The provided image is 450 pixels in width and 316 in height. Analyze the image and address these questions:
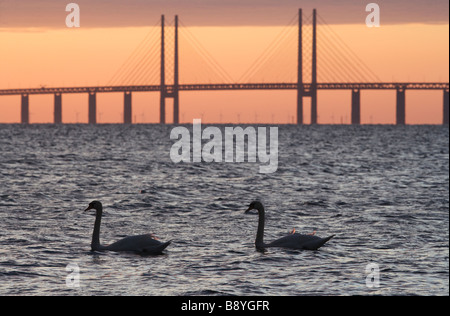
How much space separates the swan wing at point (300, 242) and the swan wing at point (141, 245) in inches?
79.2

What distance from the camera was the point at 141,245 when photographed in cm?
1484

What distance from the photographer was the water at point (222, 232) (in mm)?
12141

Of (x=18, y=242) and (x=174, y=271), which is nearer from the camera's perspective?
(x=174, y=271)

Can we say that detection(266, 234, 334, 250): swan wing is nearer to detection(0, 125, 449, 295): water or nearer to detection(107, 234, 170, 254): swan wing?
detection(0, 125, 449, 295): water

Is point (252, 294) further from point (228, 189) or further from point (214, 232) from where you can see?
point (228, 189)

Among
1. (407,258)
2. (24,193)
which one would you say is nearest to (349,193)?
(24,193)

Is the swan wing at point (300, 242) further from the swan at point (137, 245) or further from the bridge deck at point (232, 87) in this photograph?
the bridge deck at point (232, 87)

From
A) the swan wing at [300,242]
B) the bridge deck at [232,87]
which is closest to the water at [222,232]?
the swan wing at [300,242]

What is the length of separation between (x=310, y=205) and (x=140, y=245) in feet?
33.3

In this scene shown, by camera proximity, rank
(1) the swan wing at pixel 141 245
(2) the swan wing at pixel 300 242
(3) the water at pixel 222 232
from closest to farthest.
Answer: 1. (3) the water at pixel 222 232
2. (1) the swan wing at pixel 141 245
3. (2) the swan wing at pixel 300 242

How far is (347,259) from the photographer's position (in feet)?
46.7

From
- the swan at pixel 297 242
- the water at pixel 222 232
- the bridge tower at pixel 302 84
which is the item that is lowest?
the water at pixel 222 232

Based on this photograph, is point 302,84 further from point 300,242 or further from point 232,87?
point 300,242

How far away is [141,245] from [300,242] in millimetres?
2717
